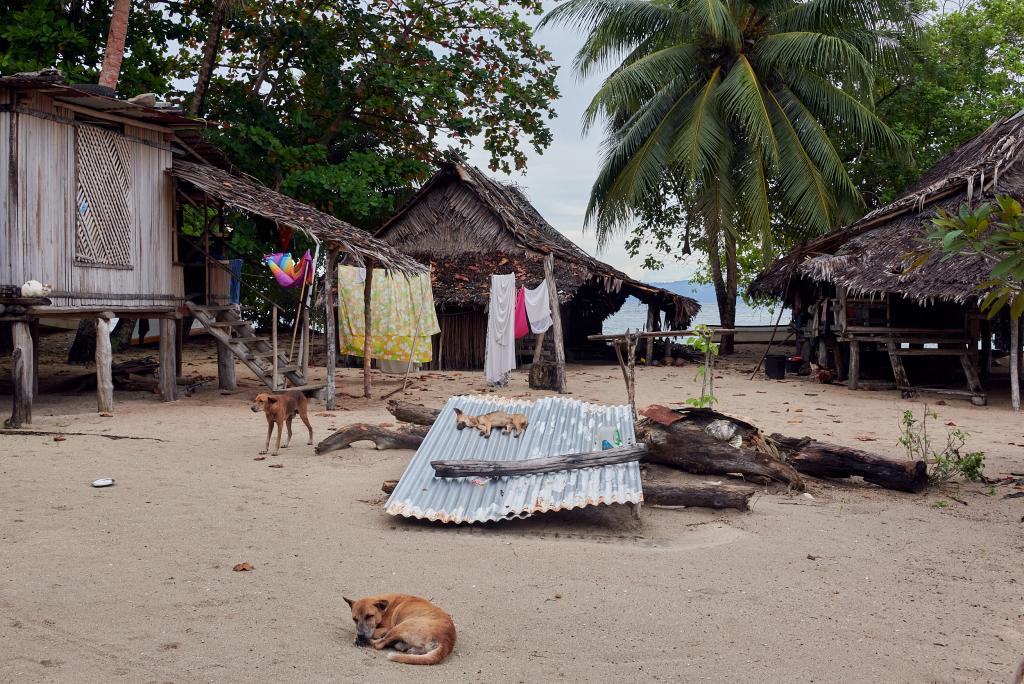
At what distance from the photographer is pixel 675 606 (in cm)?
463

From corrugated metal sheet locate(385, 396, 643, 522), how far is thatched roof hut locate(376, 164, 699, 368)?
11.0 meters

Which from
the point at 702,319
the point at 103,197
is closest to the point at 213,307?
the point at 103,197

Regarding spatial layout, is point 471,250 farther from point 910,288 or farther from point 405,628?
point 405,628

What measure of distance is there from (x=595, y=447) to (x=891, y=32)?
17.4 meters

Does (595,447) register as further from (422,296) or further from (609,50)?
Answer: (609,50)

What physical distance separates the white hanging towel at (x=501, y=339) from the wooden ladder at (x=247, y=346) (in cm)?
337

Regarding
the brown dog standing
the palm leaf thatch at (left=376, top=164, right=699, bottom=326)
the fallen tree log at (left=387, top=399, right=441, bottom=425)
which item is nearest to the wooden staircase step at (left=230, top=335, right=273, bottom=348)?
the fallen tree log at (left=387, top=399, right=441, bottom=425)

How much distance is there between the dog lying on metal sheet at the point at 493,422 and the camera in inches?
295

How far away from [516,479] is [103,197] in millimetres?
7826

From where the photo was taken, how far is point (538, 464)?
6496 mm

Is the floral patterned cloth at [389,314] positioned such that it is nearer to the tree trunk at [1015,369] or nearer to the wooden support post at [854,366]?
the wooden support post at [854,366]

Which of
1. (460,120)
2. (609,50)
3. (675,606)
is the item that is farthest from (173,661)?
(609,50)

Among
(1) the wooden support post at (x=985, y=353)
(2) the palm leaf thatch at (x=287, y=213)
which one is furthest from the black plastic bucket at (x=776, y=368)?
(2) the palm leaf thatch at (x=287, y=213)

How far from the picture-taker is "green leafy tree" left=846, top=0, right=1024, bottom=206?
2216cm
